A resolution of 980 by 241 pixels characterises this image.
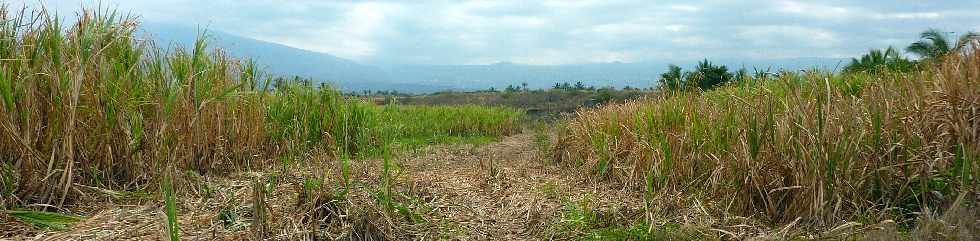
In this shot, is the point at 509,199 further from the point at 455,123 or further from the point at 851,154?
the point at 455,123

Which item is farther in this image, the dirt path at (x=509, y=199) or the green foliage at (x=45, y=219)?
the dirt path at (x=509, y=199)

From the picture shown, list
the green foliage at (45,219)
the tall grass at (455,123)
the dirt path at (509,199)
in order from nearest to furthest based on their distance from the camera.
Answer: the green foliage at (45,219) → the dirt path at (509,199) → the tall grass at (455,123)

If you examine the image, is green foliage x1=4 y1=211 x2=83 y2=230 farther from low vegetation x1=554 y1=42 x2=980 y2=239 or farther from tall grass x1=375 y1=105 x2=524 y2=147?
tall grass x1=375 y1=105 x2=524 y2=147

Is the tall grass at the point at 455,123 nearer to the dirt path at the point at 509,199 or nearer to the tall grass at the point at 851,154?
the dirt path at the point at 509,199

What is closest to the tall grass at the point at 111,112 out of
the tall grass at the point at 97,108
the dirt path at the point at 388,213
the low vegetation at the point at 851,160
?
the tall grass at the point at 97,108

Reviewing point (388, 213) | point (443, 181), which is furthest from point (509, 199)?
point (388, 213)

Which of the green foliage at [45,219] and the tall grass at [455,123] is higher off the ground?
the green foliage at [45,219]

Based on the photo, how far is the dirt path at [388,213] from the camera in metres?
2.66

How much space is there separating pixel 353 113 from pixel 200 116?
109 inches

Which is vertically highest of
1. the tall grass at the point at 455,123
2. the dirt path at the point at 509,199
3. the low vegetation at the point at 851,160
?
the low vegetation at the point at 851,160

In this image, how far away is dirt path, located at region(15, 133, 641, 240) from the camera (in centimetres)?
266

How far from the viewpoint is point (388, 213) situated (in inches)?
115

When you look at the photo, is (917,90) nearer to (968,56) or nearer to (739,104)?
(968,56)

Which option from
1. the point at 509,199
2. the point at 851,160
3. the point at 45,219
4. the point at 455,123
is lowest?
the point at 455,123
